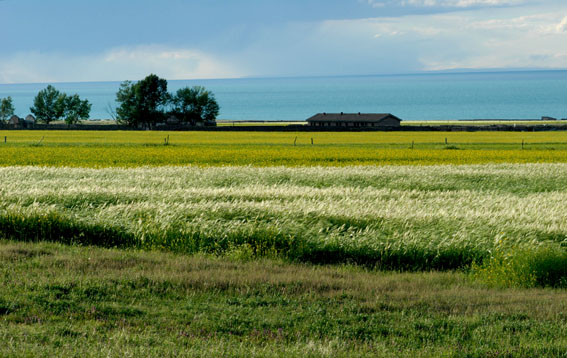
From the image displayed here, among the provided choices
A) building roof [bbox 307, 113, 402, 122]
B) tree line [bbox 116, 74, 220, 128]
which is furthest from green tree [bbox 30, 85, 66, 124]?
building roof [bbox 307, 113, 402, 122]

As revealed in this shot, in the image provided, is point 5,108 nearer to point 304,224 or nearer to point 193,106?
point 193,106

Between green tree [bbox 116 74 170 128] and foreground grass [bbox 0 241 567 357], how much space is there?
13608 centimetres

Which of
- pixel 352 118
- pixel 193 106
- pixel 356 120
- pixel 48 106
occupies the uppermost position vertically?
pixel 48 106

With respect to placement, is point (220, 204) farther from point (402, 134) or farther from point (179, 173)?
point (402, 134)

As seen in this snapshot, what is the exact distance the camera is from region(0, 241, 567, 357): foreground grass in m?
7.75

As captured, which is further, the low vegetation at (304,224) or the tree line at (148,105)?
the tree line at (148,105)

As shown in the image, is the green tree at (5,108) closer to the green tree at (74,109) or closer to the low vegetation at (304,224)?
the green tree at (74,109)

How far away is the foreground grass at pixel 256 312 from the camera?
25.4ft

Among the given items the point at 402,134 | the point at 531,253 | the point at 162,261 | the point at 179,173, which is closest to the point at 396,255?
the point at 531,253

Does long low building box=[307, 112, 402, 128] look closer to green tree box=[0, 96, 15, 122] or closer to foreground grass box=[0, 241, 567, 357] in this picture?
green tree box=[0, 96, 15, 122]

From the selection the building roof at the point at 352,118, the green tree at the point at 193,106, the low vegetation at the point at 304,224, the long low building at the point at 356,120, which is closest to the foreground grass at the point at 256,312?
the low vegetation at the point at 304,224

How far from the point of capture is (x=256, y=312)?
9.24 metres

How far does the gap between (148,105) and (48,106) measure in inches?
1360

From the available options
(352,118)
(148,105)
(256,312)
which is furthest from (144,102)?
(256,312)
